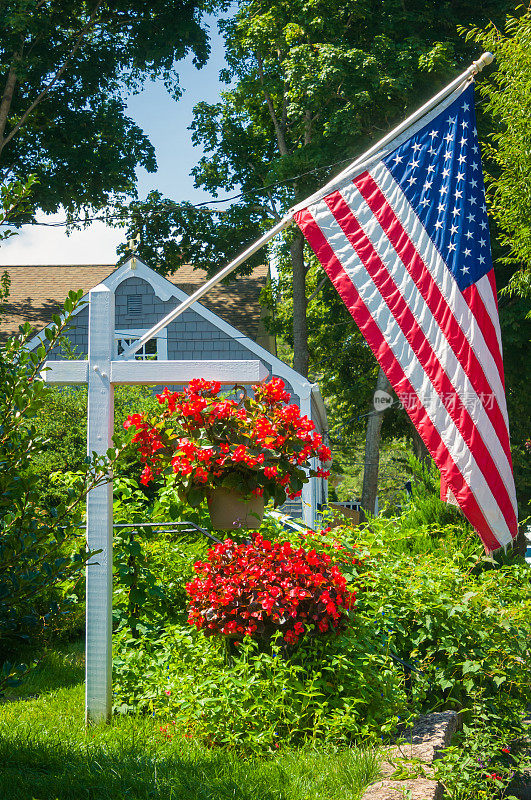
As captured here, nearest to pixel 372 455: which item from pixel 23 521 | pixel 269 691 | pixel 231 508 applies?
pixel 231 508

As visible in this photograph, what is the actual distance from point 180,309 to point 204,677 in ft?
6.96

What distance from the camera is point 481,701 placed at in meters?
4.35

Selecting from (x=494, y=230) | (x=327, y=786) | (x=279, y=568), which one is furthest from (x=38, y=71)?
(x=327, y=786)

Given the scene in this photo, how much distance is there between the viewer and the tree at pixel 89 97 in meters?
16.7

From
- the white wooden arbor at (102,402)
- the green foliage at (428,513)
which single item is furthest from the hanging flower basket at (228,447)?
the green foliage at (428,513)

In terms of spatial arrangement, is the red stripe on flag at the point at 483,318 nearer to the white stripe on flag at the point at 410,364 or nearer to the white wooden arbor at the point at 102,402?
the white stripe on flag at the point at 410,364

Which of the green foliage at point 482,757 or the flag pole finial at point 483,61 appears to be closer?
the green foliage at point 482,757

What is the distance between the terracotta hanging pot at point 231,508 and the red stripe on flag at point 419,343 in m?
1.32

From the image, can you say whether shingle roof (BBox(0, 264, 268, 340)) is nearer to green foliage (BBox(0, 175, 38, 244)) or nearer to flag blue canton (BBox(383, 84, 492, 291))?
flag blue canton (BBox(383, 84, 492, 291))

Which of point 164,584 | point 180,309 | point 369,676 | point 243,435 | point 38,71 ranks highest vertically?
point 38,71

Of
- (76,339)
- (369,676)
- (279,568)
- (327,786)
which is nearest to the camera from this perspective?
(327,786)

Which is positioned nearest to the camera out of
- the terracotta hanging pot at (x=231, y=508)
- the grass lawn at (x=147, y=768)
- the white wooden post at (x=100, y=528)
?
the grass lawn at (x=147, y=768)

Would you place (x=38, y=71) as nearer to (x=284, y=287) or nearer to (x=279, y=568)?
(x=284, y=287)

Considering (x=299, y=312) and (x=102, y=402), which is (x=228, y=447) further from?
(x=299, y=312)
